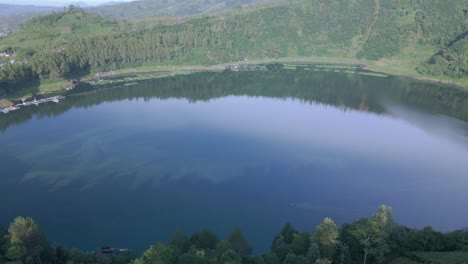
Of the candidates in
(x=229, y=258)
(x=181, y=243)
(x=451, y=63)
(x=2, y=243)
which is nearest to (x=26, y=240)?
(x=2, y=243)

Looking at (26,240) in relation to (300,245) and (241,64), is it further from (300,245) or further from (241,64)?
(241,64)

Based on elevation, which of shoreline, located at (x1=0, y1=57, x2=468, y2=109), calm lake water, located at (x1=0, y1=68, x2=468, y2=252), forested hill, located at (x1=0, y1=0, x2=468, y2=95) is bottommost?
calm lake water, located at (x1=0, y1=68, x2=468, y2=252)

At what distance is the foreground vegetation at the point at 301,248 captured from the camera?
27609 mm

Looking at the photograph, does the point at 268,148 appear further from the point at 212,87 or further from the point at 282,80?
the point at 282,80

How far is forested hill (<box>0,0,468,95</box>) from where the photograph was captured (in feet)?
395

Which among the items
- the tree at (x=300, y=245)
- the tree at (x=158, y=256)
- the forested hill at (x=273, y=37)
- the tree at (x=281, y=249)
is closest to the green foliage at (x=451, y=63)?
the forested hill at (x=273, y=37)

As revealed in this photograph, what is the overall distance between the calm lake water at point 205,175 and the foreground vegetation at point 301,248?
23.9 ft

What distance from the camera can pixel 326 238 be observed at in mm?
29406

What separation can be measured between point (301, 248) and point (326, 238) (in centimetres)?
220

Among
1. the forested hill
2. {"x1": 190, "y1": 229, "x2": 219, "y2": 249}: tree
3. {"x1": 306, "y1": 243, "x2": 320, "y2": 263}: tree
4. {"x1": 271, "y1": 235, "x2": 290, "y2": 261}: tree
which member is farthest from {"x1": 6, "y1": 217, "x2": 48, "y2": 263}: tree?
the forested hill

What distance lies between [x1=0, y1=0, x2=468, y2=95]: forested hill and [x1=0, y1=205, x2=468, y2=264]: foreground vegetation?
86514 mm

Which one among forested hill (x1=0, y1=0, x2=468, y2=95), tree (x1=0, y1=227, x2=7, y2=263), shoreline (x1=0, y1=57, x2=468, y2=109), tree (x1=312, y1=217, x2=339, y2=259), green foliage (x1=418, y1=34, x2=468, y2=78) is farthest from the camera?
forested hill (x1=0, y1=0, x2=468, y2=95)

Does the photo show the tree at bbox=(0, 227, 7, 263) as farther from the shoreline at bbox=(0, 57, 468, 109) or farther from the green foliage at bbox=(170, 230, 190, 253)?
the shoreline at bbox=(0, 57, 468, 109)

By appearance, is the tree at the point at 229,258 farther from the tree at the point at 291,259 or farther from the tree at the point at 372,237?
the tree at the point at 372,237
